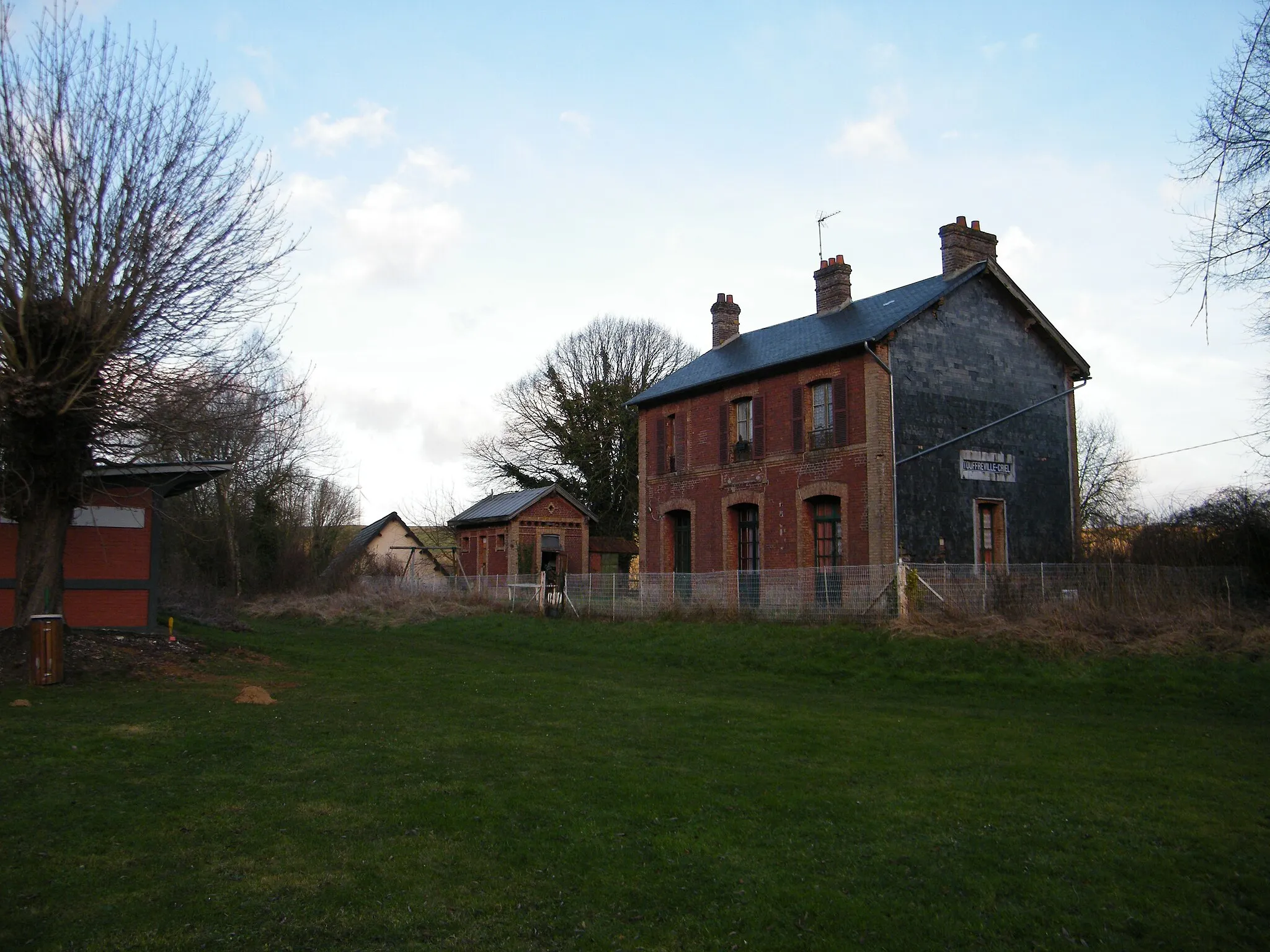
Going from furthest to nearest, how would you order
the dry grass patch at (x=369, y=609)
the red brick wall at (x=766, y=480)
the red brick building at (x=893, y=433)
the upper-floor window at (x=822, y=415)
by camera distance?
the dry grass patch at (x=369, y=609) < the upper-floor window at (x=822, y=415) < the red brick wall at (x=766, y=480) < the red brick building at (x=893, y=433)

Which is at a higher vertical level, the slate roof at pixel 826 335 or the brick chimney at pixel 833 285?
the brick chimney at pixel 833 285

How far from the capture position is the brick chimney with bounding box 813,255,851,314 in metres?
26.4

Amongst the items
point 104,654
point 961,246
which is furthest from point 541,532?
point 104,654

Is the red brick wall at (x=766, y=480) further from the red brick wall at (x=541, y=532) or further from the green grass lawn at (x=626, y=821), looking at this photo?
the green grass lawn at (x=626, y=821)

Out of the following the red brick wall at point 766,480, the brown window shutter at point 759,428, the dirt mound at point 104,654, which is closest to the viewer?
the dirt mound at point 104,654

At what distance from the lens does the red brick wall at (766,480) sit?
874 inches

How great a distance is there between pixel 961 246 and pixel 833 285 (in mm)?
3956

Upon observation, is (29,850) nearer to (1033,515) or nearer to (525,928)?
(525,928)

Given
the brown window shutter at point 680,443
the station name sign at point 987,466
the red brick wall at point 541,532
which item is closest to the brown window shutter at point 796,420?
the station name sign at point 987,466

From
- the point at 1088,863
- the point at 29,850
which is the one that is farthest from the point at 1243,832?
the point at 29,850

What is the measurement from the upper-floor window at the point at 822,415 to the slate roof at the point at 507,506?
1626 centimetres

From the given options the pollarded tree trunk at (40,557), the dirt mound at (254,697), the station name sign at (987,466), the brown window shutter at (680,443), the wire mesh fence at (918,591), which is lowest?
the dirt mound at (254,697)

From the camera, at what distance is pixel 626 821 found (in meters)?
6.56

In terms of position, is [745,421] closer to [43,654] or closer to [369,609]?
[369,609]
